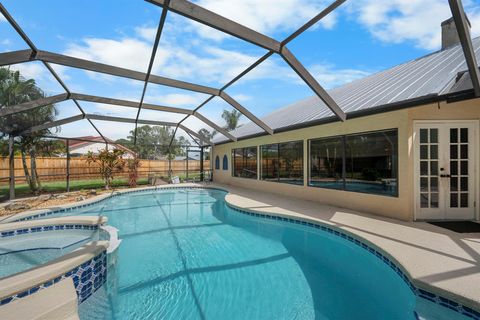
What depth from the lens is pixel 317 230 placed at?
557 centimetres

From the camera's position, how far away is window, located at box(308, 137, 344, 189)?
7.36 meters

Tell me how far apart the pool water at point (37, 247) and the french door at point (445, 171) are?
306 inches

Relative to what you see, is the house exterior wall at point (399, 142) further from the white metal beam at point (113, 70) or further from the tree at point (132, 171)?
the tree at point (132, 171)

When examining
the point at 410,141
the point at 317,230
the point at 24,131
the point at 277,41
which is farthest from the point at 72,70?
the point at 410,141

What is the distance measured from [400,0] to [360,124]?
2.96 metres

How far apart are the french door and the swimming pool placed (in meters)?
2.49

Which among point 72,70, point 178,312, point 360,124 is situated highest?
point 72,70

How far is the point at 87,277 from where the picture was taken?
11.6 ft

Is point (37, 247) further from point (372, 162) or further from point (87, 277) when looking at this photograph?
point (372, 162)

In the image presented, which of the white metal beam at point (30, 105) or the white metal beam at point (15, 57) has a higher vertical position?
the white metal beam at point (15, 57)

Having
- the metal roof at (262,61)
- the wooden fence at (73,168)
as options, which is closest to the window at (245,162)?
the metal roof at (262,61)

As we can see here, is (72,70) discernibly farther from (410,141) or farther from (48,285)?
(410,141)

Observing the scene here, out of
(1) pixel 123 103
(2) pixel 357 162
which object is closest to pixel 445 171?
(2) pixel 357 162

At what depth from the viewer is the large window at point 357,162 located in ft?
19.5
